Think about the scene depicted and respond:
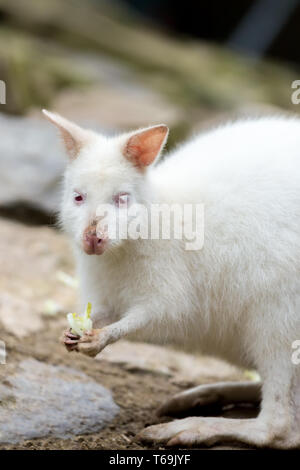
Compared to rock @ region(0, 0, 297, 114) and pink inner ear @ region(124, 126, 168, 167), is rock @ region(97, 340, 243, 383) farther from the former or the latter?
rock @ region(0, 0, 297, 114)

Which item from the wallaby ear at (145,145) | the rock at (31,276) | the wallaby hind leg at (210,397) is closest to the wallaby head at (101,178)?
the wallaby ear at (145,145)

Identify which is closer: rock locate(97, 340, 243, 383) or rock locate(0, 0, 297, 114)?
rock locate(97, 340, 243, 383)

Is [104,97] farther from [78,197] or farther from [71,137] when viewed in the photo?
[78,197]

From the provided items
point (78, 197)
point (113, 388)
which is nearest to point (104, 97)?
point (113, 388)

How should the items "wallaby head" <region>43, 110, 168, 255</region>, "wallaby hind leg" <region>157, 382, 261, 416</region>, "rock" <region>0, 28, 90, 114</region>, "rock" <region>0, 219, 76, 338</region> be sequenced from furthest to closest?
1. "rock" <region>0, 28, 90, 114</region>
2. "rock" <region>0, 219, 76, 338</region>
3. "wallaby hind leg" <region>157, 382, 261, 416</region>
4. "wallaby head" <region>43, 110, 168, 255</region>

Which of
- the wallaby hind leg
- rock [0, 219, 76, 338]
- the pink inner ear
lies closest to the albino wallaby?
the pink inner ear

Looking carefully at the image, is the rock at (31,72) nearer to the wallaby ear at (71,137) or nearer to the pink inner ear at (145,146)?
the wallaby ear at (71,137)

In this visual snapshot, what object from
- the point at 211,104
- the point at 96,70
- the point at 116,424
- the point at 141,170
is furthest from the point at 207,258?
the point at 96,70
